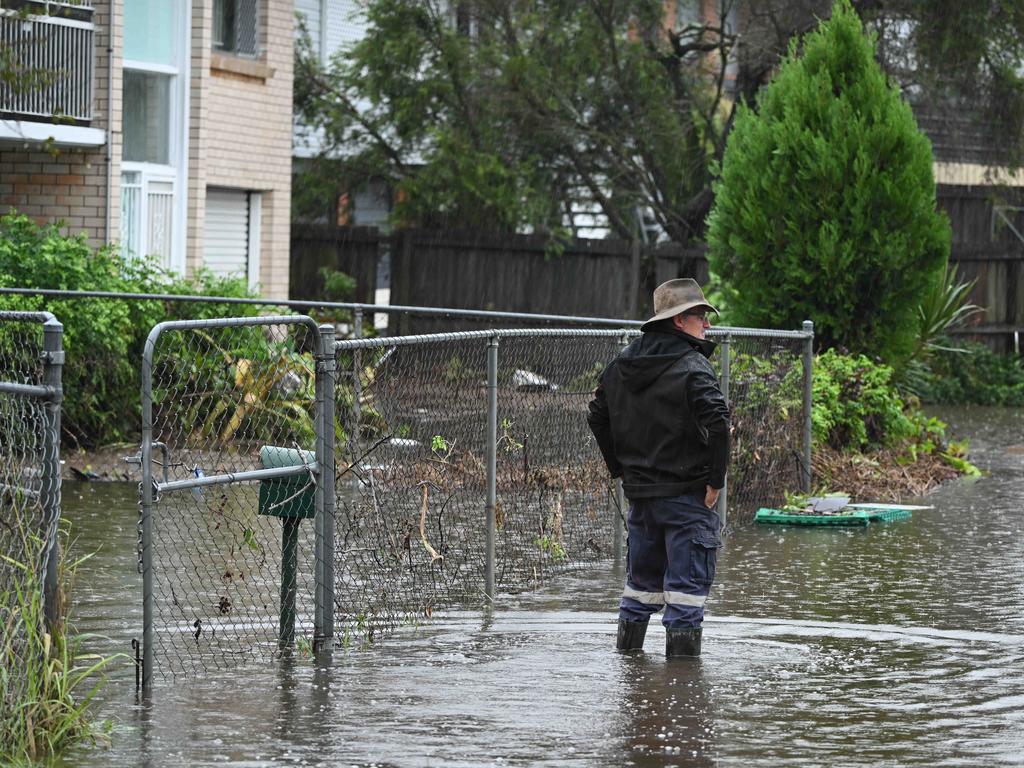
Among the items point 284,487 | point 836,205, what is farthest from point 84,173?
point 284,487

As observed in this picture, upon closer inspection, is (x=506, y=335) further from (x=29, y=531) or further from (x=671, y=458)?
(x=29, y=531)

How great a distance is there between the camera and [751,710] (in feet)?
23.3

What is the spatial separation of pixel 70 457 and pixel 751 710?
346 inches

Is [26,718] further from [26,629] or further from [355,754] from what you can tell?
[355,754]

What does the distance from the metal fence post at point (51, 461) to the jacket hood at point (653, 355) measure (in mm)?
2760

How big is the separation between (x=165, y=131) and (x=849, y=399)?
966 cm

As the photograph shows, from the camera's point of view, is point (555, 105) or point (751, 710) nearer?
point (751, 710)

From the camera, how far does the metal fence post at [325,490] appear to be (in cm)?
782

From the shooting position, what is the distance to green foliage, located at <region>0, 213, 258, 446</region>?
14.6 m

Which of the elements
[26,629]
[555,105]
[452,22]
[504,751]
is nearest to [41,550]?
[26,629]

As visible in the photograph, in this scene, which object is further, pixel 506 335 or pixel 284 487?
pixel 506 335

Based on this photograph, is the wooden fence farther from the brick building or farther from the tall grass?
the tall grass

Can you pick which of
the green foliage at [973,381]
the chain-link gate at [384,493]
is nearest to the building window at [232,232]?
the green foliage at [973,381]

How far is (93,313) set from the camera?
14742mm
